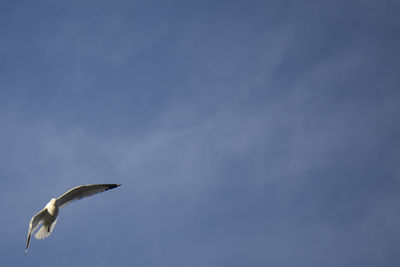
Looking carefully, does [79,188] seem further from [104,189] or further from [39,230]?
[39,230]

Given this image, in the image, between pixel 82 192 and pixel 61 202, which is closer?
pixel 61 202

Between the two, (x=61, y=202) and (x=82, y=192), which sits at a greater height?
(x=82, y=192)

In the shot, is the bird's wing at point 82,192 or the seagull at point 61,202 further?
the bird's wing at point 82,192

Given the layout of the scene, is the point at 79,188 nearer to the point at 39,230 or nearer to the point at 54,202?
the point at 54,202

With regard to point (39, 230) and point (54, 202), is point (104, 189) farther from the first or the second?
point (39, 230)

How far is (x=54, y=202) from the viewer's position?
61.5 ft

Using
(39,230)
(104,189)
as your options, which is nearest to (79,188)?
(104,189)

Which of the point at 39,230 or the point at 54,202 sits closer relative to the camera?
the point at 54,202

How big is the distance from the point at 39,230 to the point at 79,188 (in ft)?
8.70

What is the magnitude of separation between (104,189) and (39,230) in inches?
132

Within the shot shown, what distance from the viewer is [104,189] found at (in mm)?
19828

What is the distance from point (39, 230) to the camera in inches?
794

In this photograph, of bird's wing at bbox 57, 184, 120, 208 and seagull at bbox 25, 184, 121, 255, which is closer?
seagull at bbox 25, 184, 121, 255
